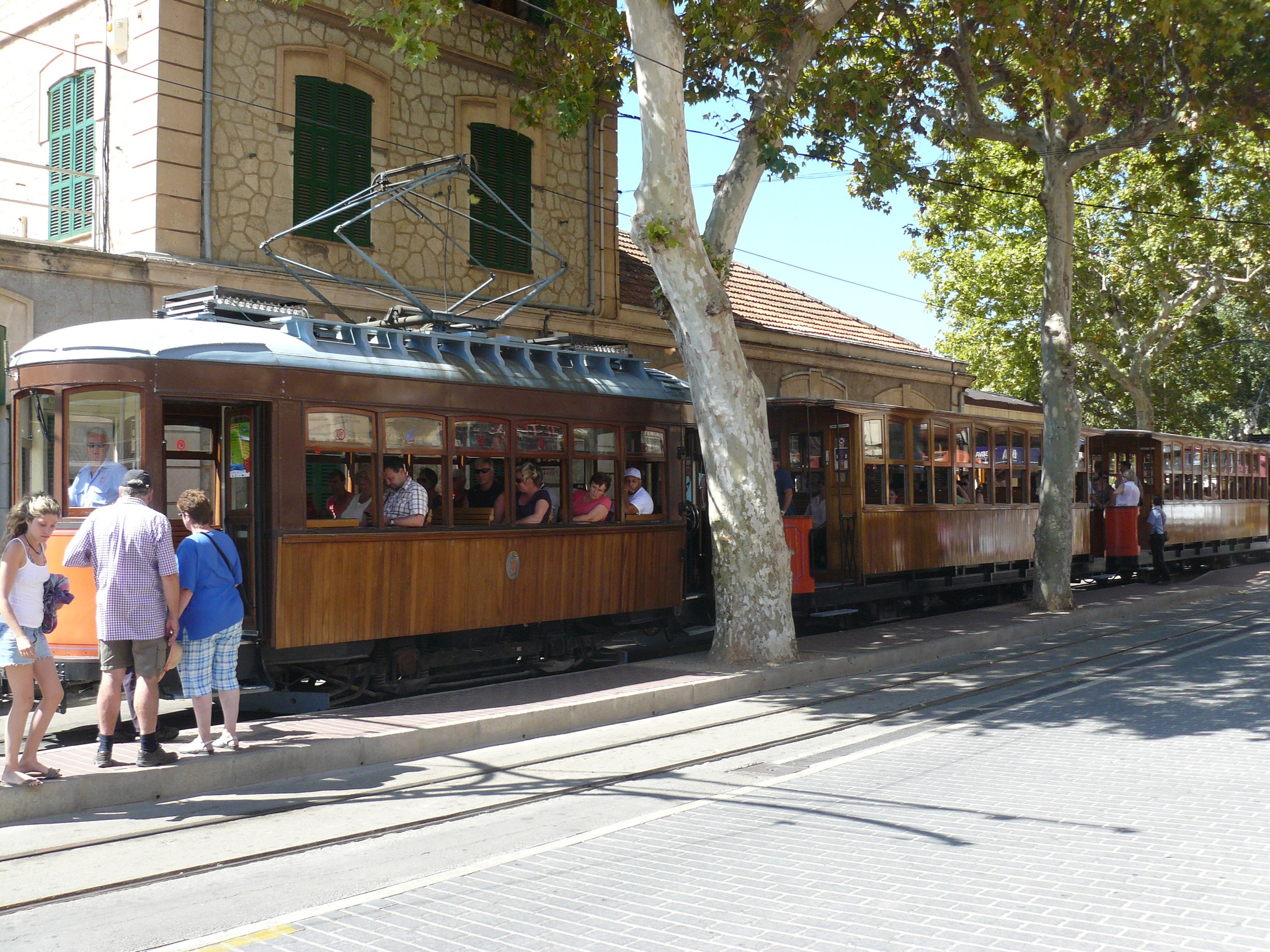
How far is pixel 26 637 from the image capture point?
688 centimetres

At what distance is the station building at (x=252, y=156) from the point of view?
1377 centimetres

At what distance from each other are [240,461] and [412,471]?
1501 millimetres

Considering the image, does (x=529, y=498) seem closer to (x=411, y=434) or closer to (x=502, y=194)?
(x=411, y=434)

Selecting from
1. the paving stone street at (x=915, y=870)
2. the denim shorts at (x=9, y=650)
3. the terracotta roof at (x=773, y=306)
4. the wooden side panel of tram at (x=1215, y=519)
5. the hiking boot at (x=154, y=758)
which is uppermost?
the terracotta roof at (x=773, y=306)

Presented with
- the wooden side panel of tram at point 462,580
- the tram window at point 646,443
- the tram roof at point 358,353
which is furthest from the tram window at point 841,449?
the tram window at point 646,443

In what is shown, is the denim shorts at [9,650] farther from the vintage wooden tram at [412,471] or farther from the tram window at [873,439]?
the tram window at [873,439]

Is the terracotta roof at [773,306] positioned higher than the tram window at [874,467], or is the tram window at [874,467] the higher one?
the terracotta roof at [773,306]

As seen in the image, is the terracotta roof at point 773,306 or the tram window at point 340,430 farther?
the terracotta roof at point 773,306

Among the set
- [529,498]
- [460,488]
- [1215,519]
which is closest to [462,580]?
[460,488]

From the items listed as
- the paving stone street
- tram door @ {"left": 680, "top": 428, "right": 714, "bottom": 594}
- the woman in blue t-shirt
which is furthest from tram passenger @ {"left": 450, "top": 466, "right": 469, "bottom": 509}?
the paving stone street

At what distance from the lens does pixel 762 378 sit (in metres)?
22.0

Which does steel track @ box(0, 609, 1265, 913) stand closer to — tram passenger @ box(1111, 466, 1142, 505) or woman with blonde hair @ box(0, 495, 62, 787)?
woman with blonde hair @ box(0, 495, 62, 787)

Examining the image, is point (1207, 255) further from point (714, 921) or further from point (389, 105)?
point (714, 921)

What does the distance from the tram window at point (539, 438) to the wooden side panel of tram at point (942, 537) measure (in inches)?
201
